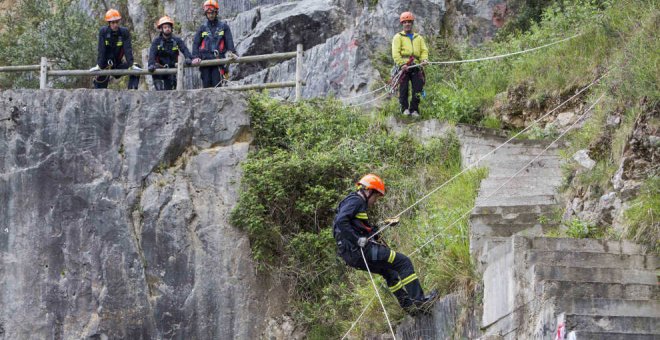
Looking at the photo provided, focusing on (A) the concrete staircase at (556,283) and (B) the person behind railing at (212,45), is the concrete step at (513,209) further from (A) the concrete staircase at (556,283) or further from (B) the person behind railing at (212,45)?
(B) the person behind railing at (212,45)

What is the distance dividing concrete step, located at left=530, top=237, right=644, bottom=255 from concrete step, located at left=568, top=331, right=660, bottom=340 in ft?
4.99

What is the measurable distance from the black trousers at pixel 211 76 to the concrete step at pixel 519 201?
651 cm

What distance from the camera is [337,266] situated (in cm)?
1662

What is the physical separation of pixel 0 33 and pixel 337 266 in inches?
601

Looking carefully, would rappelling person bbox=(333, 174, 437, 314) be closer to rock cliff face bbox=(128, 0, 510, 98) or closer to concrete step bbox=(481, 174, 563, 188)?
concrete step bbox=(481, 174, 563, 188)

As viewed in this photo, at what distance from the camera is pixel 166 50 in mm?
19344

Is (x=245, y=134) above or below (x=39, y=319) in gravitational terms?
above

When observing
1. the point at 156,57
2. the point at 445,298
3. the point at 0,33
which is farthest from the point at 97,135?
the point at 0,33

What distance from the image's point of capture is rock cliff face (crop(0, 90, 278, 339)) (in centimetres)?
1689

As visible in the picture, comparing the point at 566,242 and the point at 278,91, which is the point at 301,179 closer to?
the point at 278,91

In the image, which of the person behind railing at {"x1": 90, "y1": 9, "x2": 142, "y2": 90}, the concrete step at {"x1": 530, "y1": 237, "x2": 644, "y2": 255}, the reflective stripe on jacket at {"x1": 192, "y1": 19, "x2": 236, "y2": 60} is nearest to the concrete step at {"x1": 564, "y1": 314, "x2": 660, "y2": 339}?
the concrete step at {"x1": 530, "y1": 237, "x2": 644, "y2": 255}

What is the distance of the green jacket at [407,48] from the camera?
18.4 metres

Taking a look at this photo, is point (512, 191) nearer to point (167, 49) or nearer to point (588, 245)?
point (588, 245)

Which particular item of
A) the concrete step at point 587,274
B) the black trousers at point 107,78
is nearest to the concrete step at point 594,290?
the concrete step at point 587,274
